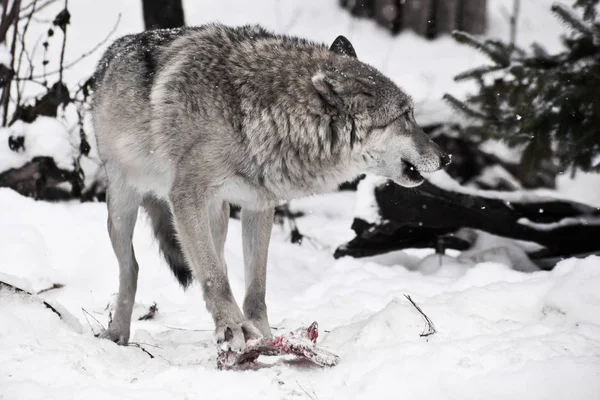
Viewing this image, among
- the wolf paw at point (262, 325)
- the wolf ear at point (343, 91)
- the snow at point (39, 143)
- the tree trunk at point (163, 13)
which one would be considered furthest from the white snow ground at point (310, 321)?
the tree trunk at point (163, 13)

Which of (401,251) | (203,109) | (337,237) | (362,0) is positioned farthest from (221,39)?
(362,0)

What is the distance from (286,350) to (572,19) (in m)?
3.45

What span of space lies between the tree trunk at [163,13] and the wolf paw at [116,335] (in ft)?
14.3

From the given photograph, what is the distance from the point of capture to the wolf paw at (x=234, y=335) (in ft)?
10.3

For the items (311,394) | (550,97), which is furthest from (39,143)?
(311,394)

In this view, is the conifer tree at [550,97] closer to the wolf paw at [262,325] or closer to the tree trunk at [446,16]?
the wolf paw at [262,325]

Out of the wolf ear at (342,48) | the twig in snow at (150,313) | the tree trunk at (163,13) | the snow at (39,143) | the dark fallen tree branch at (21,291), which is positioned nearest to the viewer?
the dark fallen tree branch at (21,291)

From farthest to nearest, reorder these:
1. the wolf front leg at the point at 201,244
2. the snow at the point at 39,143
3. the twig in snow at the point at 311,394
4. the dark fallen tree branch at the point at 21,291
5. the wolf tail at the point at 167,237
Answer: the snow at the point at 39,143, the wolf tail at the point at 167,237, the wolf front leg at the point at 201,244, the dark fallen tree branch at the point at 21,291, the twig in snow at the point at 311,394

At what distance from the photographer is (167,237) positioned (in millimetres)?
4410

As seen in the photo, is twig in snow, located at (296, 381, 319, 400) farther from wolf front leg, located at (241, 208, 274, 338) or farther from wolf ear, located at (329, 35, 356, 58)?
wolf ear, located at (329, 35, 356, 58)

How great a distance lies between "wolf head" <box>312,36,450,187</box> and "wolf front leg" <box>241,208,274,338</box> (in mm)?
739

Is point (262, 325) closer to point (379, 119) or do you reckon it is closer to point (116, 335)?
point (116, 335)

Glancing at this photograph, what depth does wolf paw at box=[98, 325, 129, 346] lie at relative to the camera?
3.95 meters

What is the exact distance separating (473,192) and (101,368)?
11.0 ft
